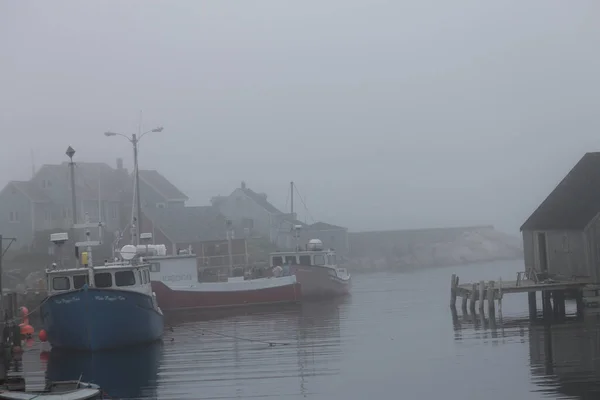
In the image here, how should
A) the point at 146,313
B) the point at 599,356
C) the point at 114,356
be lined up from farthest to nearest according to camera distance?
the point at 146,313
the point at 114,356
the point at 599,356

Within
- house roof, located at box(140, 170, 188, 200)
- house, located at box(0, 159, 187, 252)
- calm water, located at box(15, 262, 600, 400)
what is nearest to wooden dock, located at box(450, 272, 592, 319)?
calm water, located at box(15, 262, 600, 400)

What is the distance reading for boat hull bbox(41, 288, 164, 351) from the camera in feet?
98.9

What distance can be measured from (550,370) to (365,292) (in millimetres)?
43045

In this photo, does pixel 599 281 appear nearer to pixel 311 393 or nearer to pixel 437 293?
pixel 311 393

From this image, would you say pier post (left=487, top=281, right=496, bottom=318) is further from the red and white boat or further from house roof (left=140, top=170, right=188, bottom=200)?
house roof (left=140, top=170, right=188, bottom=200)

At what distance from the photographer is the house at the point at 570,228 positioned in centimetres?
3603

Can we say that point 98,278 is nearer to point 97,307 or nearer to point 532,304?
point 97,307

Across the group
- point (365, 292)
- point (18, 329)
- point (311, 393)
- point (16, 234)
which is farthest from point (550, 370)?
point (16, 234)

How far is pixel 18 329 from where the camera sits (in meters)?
32.9

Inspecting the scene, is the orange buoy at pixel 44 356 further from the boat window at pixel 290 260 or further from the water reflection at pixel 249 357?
the boat window at pixel 290 260

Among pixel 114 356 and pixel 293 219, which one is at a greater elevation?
pixel 293 219

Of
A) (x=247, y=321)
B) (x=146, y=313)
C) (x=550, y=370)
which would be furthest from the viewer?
(x=247, y=321)

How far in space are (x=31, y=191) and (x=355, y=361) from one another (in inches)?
1982

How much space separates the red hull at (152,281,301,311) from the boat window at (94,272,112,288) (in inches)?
599
